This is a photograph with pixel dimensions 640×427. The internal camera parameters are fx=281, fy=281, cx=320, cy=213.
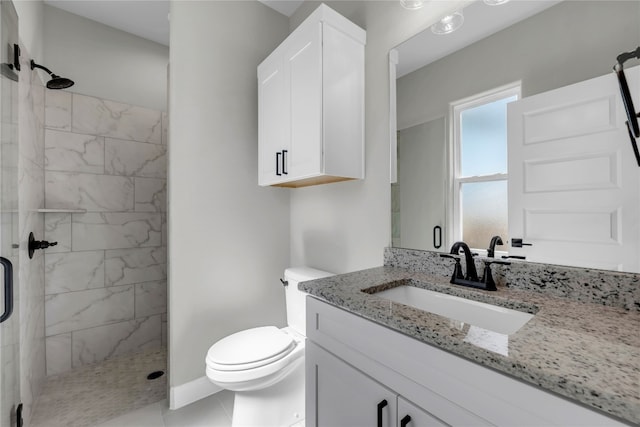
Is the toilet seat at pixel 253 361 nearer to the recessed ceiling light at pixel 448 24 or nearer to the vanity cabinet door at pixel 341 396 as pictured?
the vanity cabinet door at pixel 341 396

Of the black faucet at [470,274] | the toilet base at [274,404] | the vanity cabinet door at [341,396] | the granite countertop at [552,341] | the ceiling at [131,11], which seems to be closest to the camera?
the granite countertop at [552,341]

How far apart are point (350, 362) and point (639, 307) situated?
0.84 metres

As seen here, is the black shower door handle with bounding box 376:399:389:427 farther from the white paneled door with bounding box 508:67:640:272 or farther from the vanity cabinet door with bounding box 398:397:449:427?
the white paneled door with bounding box 508:67:640:272

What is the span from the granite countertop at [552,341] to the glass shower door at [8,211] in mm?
1195

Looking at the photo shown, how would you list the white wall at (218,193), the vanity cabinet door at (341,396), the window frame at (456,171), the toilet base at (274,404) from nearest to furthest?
the vanity cabinet door at (341,396)
the window frame at (456,171)
the toilet base at (274,404)
the white wall at (218,193)

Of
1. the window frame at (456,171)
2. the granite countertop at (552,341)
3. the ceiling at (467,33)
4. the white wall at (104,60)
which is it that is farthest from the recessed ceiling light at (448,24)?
the white wall at (104,60)

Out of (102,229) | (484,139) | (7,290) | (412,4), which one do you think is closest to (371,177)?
(484,139)

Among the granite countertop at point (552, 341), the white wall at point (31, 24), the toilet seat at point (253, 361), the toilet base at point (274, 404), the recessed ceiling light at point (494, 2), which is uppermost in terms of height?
the white wall at point (31, 24)

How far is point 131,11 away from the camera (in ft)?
6.93

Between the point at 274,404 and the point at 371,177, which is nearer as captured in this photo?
the point at 274,404

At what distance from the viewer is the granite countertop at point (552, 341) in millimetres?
455

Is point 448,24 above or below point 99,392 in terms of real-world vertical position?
above

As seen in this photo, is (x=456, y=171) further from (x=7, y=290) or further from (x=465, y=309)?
(x=7, y=290)

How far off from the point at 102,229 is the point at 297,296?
1689 millimetres
